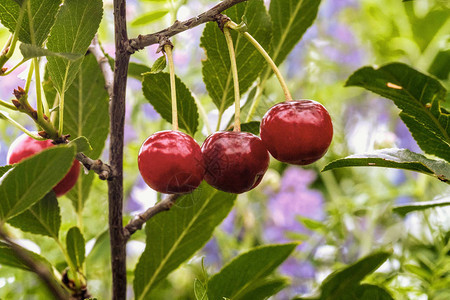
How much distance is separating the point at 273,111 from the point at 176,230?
0.73 feet

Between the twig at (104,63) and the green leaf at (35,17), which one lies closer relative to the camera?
the green leaf at (35,17)

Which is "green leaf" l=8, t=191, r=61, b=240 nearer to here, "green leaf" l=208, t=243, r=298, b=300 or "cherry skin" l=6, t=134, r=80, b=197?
"cherry skin" l=6, t=134, r=80, b=197

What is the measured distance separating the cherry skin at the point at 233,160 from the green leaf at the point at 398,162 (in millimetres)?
70

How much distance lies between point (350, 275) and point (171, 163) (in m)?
0.22

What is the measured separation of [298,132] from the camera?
0.51 meters

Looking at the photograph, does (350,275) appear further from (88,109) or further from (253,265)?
(88,109)

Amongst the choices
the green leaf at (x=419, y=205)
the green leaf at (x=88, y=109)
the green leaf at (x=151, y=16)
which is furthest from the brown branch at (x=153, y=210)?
the green leaf at (x=151, y=16)

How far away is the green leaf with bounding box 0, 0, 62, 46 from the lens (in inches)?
19.6

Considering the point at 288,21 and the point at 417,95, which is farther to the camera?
the point at 288,21

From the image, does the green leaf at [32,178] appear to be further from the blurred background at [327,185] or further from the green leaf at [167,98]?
the blurred background at [327,185]

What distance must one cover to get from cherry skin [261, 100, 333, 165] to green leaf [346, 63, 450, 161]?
2.5 inches

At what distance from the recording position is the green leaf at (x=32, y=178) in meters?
0.42

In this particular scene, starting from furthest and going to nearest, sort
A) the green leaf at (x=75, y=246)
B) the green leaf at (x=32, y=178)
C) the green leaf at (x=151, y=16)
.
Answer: the green leaf at (x=151, y=16), the green leaf at (x=75, y=246), the green leaf at (x=32, y=178)

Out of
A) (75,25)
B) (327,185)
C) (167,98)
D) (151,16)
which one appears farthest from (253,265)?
(327,185)
